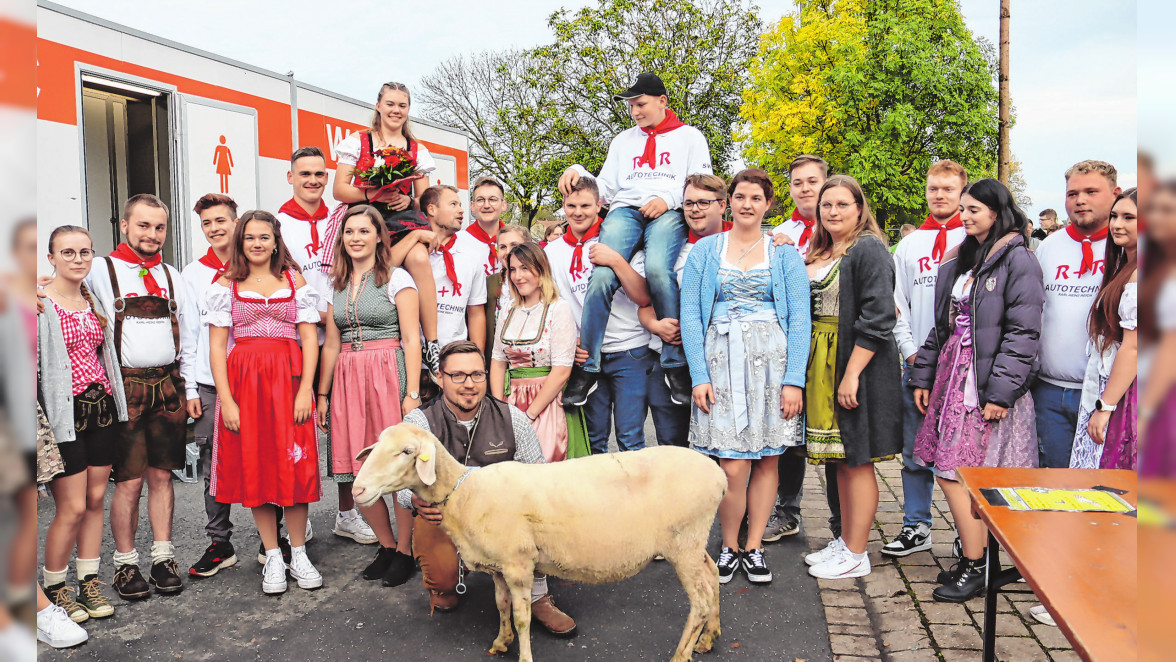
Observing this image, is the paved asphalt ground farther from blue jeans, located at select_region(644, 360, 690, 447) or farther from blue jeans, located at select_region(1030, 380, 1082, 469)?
blue jeans, located at select_region(1030, 380, 1082, 469)

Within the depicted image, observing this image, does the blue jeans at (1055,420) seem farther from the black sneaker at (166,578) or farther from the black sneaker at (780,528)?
the black sneaker at (166,578)

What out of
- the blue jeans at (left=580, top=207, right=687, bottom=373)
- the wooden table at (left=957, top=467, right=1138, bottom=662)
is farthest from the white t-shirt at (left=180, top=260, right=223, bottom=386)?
the wooden table at (left=957, top=467, right=1138, bottom=662)

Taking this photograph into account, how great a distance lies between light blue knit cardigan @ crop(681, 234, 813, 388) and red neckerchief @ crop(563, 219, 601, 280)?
85 cm

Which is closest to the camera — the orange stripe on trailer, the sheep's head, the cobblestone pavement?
the sheep's head

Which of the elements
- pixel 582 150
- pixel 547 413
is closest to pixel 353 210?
pixel 547 413

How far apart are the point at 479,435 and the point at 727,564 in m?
1.75

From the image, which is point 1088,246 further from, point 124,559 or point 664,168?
point 124,559

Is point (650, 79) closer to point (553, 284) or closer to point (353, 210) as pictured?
point (553, 284)

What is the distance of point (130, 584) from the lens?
4477mm

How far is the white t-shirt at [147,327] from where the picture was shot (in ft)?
14.6

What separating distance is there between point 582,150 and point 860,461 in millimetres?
27814

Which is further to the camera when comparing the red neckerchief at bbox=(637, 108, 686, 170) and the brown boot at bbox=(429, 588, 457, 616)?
the red neckerchief at bbox=(637, 108, 686, 170)

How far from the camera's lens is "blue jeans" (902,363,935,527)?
16.1 ft

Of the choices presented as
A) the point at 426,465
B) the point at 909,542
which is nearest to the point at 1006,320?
the point at 909,542
